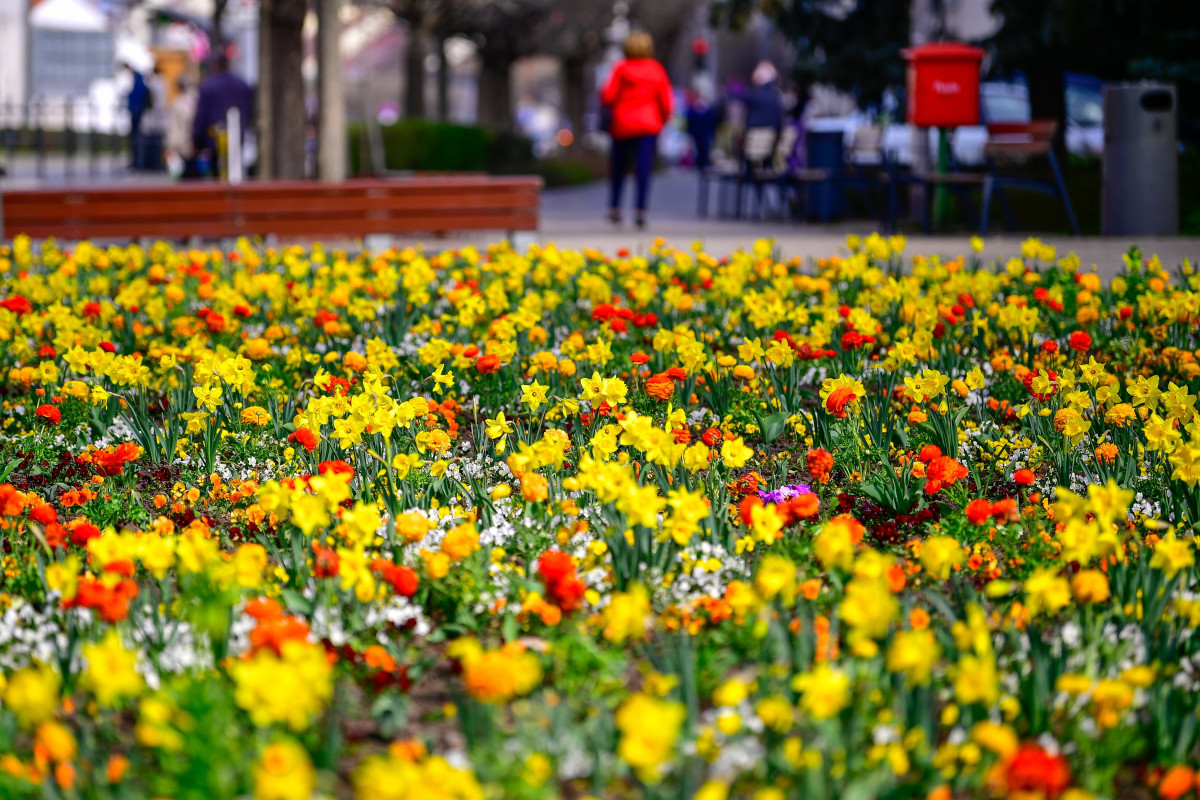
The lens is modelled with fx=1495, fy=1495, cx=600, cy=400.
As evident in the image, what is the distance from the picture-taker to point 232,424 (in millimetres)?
4562

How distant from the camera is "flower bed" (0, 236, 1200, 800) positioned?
2.23m

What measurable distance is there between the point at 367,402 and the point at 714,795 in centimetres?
207

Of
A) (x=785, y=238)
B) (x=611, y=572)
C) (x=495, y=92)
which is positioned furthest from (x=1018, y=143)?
(x=495, y=92)

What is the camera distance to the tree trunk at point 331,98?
12.3 metres

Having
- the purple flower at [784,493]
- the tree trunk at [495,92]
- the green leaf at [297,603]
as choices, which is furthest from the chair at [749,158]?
the tree trunk at [495,92]

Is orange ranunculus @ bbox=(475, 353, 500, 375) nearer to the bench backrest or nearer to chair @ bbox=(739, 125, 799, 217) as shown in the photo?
the bench backrest

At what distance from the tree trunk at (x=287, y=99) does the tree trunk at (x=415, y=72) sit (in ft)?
46.0

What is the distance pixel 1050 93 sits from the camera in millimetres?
15508

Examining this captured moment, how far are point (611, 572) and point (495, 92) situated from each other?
3055cm

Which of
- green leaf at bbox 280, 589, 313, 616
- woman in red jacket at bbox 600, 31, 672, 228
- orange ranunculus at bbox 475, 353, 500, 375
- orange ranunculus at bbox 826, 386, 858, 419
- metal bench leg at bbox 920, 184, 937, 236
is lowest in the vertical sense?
green leaf at bbox 280, 589, 313, 616

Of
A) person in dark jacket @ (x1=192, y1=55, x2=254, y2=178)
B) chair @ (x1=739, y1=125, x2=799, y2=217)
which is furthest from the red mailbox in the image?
person in dark jacket @ (x1=192, y1=55, x2=254, y2=178)

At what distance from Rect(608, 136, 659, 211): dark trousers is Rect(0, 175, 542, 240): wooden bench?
2.52 metres

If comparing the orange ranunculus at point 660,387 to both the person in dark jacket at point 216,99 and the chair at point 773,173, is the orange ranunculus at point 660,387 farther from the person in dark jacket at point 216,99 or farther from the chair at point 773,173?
the person in dark jacket at point 216,99

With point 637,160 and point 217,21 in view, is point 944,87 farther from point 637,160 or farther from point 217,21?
point 217,21
